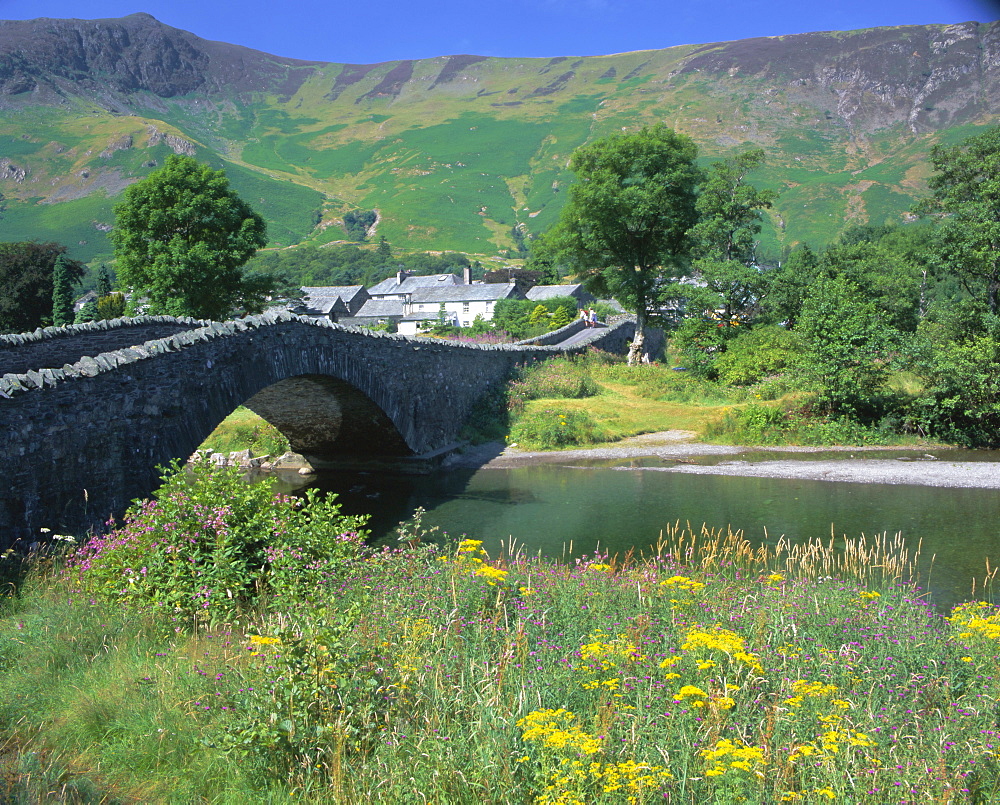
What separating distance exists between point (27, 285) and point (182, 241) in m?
29.3

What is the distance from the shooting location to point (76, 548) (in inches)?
309

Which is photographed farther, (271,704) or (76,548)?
(76,548)

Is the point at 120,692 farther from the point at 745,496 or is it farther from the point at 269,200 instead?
the point at 269,200

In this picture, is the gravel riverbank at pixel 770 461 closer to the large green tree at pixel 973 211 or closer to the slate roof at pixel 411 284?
the large green tree at pixel 973 211

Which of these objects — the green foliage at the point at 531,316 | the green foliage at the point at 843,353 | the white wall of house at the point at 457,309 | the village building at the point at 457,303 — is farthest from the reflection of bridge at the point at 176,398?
the white wall of house at the point at 457,309

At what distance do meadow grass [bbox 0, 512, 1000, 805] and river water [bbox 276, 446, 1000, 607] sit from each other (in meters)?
5.09

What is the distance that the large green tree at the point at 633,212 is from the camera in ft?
106

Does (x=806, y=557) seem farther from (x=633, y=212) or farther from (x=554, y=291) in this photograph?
(x=554, y=291)

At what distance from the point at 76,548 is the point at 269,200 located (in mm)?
170998

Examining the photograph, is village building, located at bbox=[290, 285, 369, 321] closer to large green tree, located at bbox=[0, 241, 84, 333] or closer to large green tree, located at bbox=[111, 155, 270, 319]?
large green tree, located at bbox=[0, 241, 84, 333]

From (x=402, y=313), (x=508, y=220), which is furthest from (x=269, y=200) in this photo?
(x=402, y=313)

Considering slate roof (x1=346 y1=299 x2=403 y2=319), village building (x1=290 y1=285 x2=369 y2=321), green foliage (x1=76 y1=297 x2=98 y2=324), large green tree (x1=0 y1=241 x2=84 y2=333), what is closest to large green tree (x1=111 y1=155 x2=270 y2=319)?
green foliage (x1=76 y1=297 x2=98 y2=324)

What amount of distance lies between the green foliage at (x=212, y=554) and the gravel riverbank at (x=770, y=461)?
587 inches

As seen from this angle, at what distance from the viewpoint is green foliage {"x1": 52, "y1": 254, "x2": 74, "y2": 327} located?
1847 inches
